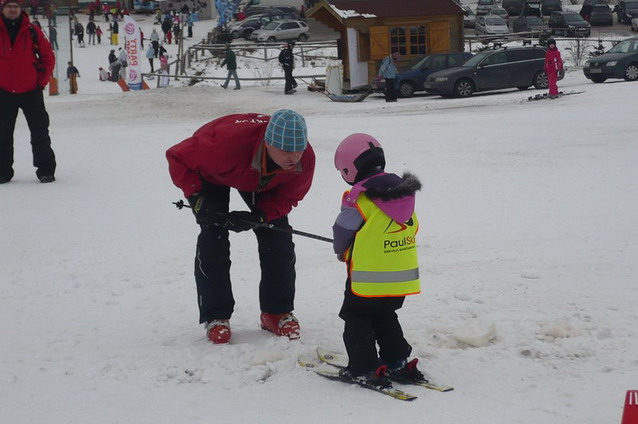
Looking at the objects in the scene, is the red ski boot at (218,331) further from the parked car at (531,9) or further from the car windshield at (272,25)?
Answer: the parked car at (531,9)

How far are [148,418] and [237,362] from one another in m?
0.81

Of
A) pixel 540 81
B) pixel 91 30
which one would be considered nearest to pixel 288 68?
pixel 540 81

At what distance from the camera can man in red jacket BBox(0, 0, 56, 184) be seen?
9320 mm

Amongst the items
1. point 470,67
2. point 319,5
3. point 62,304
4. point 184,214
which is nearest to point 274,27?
point 319,5

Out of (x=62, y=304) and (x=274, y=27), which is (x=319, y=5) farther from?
(x=62, y=304)

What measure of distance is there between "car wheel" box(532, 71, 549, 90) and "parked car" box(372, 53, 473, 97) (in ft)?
7.31

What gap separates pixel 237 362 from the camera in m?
4.69

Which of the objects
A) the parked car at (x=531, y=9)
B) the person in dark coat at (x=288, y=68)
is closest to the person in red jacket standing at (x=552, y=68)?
the person in dark coat at (x=288, y=68)

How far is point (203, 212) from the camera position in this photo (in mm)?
4891

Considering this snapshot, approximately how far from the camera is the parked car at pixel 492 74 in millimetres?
23953

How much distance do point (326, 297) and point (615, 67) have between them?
20.3 metres

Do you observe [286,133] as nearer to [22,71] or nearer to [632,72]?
[22,71]

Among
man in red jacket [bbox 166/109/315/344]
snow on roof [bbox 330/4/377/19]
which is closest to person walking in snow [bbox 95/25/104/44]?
snow on roof [bbox 330/4/377/19]

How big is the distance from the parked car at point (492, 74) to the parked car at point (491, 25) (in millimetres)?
21251
